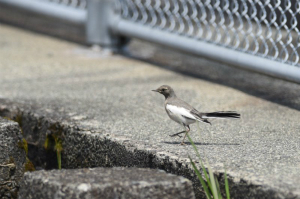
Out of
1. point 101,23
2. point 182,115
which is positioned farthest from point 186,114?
point 101,23

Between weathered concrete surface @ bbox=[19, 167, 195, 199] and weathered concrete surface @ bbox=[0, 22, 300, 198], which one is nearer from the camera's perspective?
weathered concrete surface @ bbox=[19, 167, 195, 199]

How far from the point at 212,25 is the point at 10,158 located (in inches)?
86.8

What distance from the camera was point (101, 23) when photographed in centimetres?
488

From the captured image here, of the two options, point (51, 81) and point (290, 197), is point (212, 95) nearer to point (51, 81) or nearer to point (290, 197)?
point (51, 81)

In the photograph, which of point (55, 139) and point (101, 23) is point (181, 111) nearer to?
point (55, 139)

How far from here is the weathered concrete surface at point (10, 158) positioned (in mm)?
2697

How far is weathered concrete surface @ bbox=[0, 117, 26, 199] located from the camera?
2697mm

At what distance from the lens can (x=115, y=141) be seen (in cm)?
273

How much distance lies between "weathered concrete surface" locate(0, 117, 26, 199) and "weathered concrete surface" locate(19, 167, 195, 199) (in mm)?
531

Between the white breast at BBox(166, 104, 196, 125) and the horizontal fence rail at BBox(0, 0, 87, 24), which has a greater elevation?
the horizontal fence rail at BBox(0, 0, 87, 24)

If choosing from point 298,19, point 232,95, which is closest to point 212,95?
point 232,95

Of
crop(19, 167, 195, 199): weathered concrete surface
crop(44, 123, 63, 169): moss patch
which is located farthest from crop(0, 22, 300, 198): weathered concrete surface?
crop(19, 167, 195, 199): weathered concrete surface

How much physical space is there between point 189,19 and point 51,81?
119 cm

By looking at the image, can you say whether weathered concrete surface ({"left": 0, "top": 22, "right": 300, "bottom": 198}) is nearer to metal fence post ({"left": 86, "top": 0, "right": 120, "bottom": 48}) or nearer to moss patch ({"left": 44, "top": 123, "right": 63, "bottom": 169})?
moss patch ({"left": 44, "top": 123, "right": 63, "bottom": 169})
